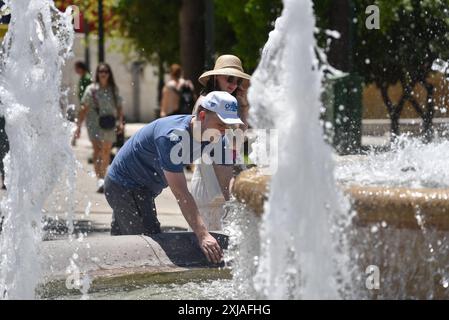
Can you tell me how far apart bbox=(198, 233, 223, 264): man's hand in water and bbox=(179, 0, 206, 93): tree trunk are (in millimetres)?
13718

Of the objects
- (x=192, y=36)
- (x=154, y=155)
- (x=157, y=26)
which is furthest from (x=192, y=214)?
(x=157, y=26)

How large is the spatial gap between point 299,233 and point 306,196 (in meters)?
0.14

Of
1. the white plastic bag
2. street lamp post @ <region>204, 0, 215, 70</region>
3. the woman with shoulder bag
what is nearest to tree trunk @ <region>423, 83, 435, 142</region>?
street lamp post @ <region>204, 0, 215, 70</region>

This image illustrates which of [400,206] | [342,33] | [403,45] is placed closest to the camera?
[400,206]

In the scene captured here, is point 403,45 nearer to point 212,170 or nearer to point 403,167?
point 212,170

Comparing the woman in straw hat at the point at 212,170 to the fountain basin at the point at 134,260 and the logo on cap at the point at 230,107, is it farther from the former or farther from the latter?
the logo on cap at the point at 230,107

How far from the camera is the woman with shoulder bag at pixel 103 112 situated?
12628mm

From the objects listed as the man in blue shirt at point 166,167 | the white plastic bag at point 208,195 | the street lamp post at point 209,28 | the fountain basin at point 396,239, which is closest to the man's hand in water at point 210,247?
the man in blue shirt at point 166,167

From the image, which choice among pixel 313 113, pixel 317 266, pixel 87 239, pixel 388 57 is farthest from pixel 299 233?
pixel 388 57

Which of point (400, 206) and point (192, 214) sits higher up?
point (400, 206)

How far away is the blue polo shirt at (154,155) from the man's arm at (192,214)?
0.05 meters

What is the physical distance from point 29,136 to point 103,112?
7.33 m

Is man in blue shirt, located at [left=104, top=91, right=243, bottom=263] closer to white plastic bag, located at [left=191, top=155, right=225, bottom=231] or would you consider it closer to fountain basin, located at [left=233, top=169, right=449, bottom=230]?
white plastic bag, located at [left=191, top=155, right=225, bottom=231]

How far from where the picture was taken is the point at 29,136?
538cm
